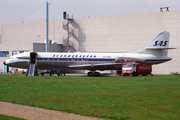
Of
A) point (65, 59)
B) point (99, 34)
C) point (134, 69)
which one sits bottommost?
point (134, 69)

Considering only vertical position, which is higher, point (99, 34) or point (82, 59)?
point (99, 34)

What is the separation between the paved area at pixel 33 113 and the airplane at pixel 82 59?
28398 mm

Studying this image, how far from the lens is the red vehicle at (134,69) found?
3905 cm

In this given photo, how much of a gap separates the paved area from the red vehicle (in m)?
27.9

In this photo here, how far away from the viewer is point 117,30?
60344mm

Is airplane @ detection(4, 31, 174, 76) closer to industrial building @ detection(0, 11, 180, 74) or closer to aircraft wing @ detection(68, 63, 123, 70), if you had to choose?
aircraft wing @ detection(68, 63, 123, 70)

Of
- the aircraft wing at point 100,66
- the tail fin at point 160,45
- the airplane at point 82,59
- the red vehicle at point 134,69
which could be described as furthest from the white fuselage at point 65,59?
the red vehicle at point 134,69

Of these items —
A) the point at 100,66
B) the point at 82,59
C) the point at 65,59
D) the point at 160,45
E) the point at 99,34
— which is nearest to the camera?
the point at 65,59

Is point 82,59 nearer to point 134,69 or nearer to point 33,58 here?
point 33,58

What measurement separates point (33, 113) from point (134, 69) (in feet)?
97.0

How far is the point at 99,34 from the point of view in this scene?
205 feet

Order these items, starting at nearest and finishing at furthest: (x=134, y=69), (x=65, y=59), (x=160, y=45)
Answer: (x=134, y=69) → (x=65, y=59) → (x=160, y=45)

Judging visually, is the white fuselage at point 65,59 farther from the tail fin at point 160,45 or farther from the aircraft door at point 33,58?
the tail fin at point 160,45

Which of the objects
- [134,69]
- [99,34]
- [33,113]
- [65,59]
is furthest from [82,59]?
[33,113]
